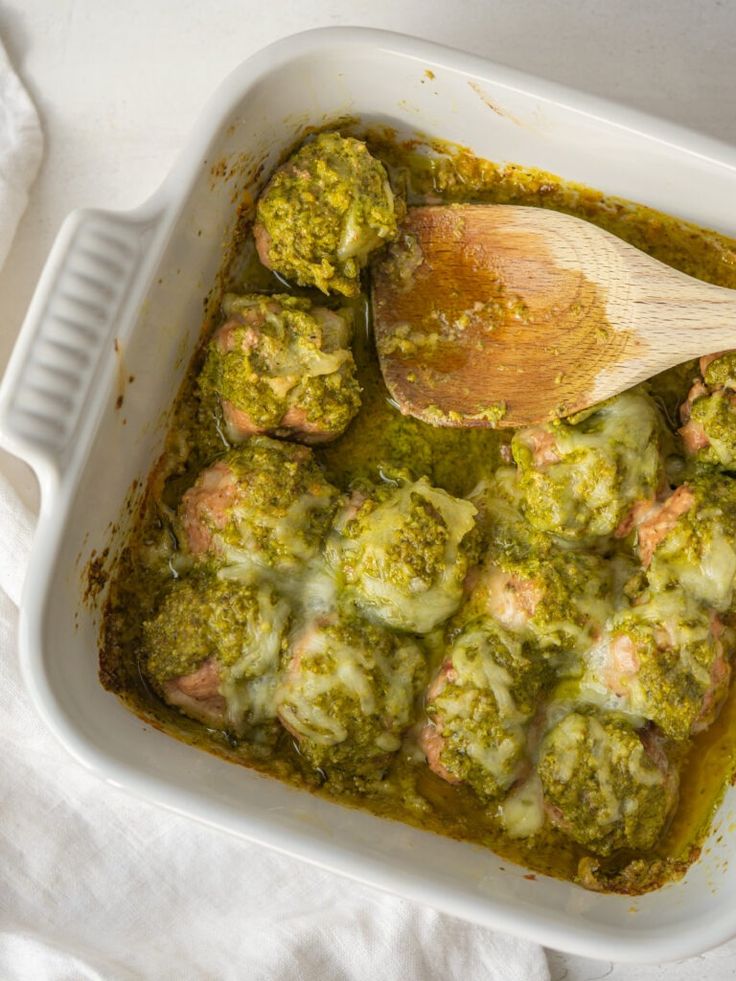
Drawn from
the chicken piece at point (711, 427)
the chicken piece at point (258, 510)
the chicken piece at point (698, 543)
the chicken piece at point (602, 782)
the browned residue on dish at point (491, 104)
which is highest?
the browned residue on dish at point (491, 104)

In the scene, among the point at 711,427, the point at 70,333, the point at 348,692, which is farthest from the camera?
the point at 711,427

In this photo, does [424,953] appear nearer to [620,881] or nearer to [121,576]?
[620,881]

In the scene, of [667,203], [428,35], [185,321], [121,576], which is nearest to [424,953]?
[121,576]

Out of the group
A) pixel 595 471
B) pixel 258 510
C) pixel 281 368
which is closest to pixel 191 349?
pixel 281 368

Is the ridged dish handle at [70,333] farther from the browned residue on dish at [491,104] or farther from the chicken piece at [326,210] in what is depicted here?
the browned residue on dish at [491,104]

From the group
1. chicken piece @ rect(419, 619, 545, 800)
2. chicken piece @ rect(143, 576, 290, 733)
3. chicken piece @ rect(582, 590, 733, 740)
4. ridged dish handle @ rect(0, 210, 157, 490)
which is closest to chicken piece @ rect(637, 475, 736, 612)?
chicken piece @ rect(582, 590, 733, 740)

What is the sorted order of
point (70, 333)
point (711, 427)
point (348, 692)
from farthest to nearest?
point (711, 427)
point (348, 692)
point (70, 333)

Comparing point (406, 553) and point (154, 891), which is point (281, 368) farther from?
point (154, 891)

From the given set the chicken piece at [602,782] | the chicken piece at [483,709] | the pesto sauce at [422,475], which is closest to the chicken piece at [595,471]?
the pesto sauce at [422,475]
